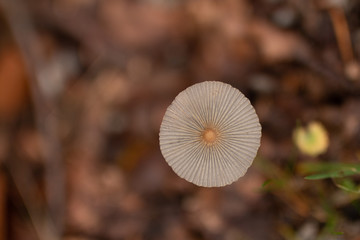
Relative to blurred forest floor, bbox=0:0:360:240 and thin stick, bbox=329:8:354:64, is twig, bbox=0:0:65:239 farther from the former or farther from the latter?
thin stick, bbox=329:8:354:64

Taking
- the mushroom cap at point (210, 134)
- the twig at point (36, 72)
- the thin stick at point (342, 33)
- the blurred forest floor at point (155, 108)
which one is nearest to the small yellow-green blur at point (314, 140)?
the blurred forest floor at point (155, 108)

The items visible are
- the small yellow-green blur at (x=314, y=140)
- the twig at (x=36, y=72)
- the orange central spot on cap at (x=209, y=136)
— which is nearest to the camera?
the orange central spot on cap at (x=209, y=136)

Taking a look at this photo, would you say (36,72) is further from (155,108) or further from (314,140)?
(314,140)

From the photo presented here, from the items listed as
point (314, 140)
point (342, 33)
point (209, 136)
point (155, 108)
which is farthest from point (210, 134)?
point (155, 108)

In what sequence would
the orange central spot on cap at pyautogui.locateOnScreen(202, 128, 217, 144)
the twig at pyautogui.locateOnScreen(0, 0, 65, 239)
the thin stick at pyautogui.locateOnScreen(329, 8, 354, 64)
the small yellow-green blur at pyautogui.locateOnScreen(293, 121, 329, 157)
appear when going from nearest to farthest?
1. the orange central spot on cap at pyautogui.locateOnScreen(202, 128, 217, 144)
2. the small yellow-green blur at pyautogui.locateOnScreen(293, 121, 329, 157)
3. the thin stick at pyautogui.locateOnScreen(329, 8, 354, 64)
4. the twig at pyautogui.locateOnScreen(0, 0, 65, 239)

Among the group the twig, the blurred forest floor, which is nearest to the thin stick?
the blurred forest floor

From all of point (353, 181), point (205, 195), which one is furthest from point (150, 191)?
point (353, 181)

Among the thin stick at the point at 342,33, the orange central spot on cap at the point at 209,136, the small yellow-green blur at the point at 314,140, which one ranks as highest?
the thin stick at the point at 342,33

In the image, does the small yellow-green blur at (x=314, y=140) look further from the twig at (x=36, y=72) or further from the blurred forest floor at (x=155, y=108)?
the twig at (x=36, y=72)
